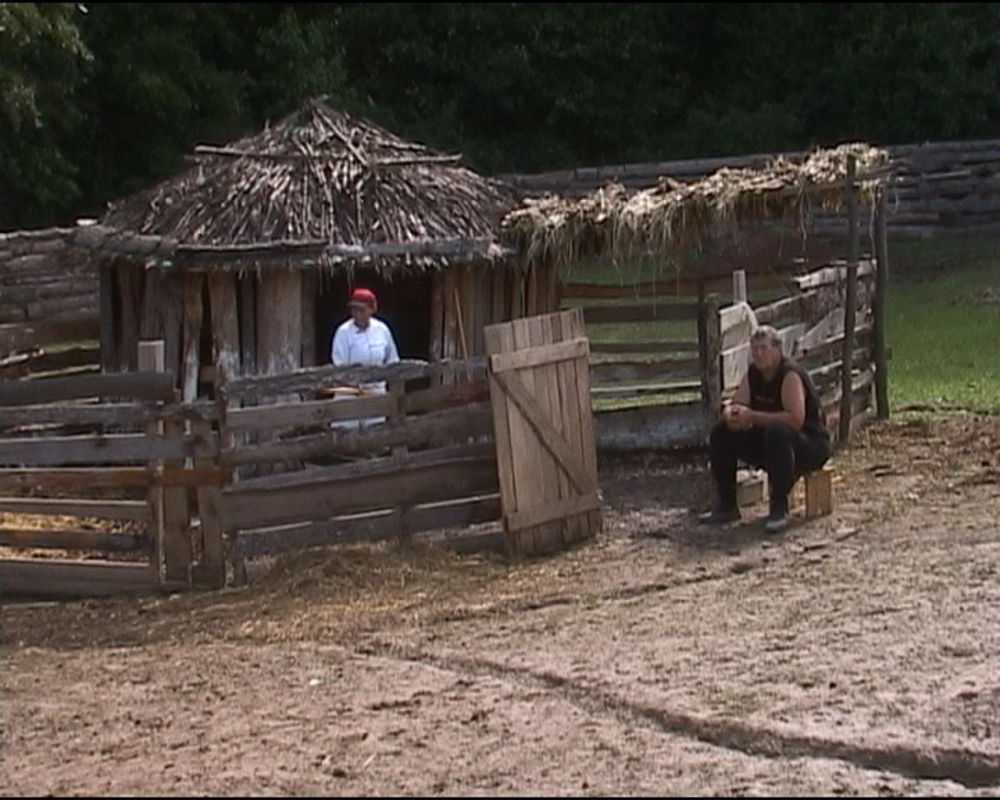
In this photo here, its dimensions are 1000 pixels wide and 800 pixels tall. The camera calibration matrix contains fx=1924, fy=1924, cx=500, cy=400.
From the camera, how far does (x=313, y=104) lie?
15117mm

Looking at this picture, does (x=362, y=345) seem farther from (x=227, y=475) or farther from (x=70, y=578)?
Answer: (x=70, y=578)

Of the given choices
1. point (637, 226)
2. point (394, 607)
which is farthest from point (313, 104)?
point (394, 607)

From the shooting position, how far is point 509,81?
30281 millimetres

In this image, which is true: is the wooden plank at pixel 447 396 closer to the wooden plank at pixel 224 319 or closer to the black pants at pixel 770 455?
the black pants at pixel 770 455

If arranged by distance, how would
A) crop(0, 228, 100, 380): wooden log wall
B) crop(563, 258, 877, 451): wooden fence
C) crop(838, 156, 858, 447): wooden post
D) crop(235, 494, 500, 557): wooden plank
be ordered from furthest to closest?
crop(0, 228, 100, 380): wooden log wall
crop(838, 156, 858, 447): wooden post
crop(563, 258, 877, 451): wooden fence
crop(235, 494, 500, 557): wooden plank

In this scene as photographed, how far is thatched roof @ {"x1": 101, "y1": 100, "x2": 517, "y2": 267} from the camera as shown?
44.6 ft

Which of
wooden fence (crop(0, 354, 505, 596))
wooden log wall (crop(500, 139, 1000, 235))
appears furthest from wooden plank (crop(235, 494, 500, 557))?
wooden log wall (crop(500, 139, 1000, 235))

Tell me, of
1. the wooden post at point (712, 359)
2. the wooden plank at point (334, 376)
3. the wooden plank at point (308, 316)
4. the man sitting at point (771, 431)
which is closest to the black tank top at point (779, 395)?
the man sitting at point (771, 431)

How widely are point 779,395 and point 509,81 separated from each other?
65.7ft

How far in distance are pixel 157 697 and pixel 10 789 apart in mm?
1327

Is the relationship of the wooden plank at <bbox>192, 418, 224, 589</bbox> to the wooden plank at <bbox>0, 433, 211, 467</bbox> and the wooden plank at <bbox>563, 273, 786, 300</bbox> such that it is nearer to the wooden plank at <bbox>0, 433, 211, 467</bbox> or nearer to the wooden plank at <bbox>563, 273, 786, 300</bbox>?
the wooden plank at <bbox>0, 433, 211, 467</bbox>

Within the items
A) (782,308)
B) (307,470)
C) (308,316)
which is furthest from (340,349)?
(782,308)

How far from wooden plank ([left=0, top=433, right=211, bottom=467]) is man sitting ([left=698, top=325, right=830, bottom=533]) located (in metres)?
2.95

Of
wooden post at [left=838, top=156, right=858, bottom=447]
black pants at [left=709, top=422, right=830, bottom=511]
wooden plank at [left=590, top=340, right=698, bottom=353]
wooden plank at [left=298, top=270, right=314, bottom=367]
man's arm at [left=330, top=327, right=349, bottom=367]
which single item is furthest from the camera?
wooden plank at [left=590, top=340, right=698, bottom=353]
